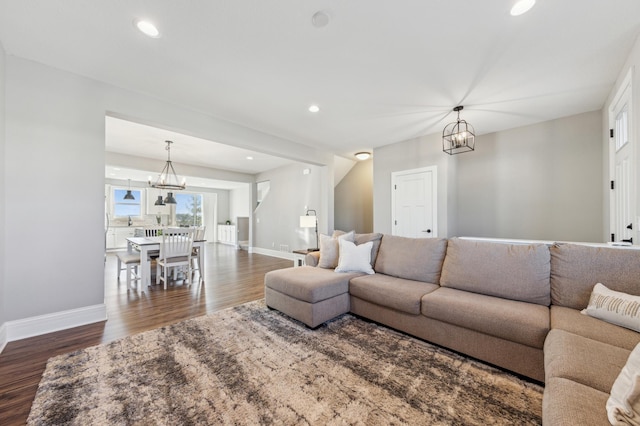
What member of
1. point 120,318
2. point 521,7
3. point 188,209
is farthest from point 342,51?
point 188,209

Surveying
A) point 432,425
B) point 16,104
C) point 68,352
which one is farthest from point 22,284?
point 432,425

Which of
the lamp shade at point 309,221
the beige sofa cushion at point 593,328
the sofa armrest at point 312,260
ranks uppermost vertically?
the lamp shade at point 309,221

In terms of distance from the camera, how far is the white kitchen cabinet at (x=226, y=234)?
10.1 m

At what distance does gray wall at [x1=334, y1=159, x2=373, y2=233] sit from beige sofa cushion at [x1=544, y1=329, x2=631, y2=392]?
537 cm

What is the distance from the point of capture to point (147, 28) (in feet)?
6.50

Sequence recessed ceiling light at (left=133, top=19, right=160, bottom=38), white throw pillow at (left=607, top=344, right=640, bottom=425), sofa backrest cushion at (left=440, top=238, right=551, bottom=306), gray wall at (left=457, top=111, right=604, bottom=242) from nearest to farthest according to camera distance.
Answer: white throw pillow at (left=607, top=344, right=640, bottom=425), recessed ceiling light at (left=133, top=19, right=160, bottom=38), sofa backrest cushion at (left=440, top=238, right=551, bottom=306), gray wall at (left=457, top=111, right=604, bottom=242)

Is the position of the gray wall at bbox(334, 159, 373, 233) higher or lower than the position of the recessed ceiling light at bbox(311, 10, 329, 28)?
lower

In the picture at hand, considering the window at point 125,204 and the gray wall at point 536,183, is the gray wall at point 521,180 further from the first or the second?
the window at point 125,204

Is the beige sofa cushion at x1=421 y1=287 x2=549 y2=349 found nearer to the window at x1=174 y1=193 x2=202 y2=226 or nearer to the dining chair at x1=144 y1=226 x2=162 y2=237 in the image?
the dining chair at x1=144 y1=226 x2=162 y2=237

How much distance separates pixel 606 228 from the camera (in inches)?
130

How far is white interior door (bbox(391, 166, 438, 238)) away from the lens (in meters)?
4.62

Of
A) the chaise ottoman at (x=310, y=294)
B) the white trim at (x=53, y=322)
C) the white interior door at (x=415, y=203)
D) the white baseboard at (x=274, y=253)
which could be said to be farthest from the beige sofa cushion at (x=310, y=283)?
the white baseboard at (x=274, y=253)

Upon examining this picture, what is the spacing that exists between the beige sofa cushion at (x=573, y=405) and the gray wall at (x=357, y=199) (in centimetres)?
574

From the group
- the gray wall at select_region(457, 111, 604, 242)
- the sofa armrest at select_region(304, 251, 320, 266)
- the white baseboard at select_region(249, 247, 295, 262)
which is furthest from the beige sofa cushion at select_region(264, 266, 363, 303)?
the white baseboard at select_region(249, 247, 295, 262)
